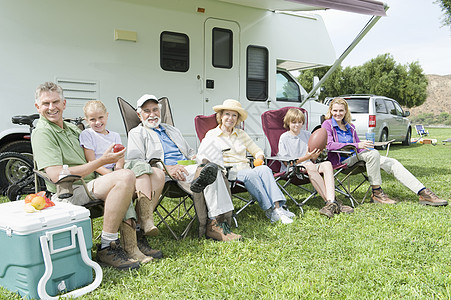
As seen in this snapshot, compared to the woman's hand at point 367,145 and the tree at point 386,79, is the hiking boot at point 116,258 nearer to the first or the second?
the woman's hand at point 367,145

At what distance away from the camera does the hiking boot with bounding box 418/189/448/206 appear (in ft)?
12.4

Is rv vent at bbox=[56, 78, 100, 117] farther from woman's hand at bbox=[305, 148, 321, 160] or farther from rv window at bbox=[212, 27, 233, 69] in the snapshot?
woman's hand at bbox=[305, 148, 321, 160]

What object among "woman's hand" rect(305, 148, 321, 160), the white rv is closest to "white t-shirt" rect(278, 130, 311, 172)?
"woman's hand" rect(305, 148, 321, 160)

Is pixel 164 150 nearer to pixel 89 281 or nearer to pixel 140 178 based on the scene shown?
pixel 140 178

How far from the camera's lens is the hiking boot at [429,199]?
3.77 meters

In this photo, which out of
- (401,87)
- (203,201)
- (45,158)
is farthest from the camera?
(401,87)

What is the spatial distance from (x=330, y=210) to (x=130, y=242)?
1861 millimetres

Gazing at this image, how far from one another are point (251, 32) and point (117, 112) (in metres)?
2.22

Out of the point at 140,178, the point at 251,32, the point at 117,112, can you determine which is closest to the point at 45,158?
the point at 140,178

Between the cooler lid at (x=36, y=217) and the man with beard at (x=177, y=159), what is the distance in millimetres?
855

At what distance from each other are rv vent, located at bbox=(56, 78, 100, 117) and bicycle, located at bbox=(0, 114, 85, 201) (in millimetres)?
217

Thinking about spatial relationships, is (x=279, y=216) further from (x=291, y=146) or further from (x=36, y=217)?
(x=36, y=217)

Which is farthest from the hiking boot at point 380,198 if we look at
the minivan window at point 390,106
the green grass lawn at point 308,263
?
the minivan window at point 390,106

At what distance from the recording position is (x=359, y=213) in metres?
3.59
